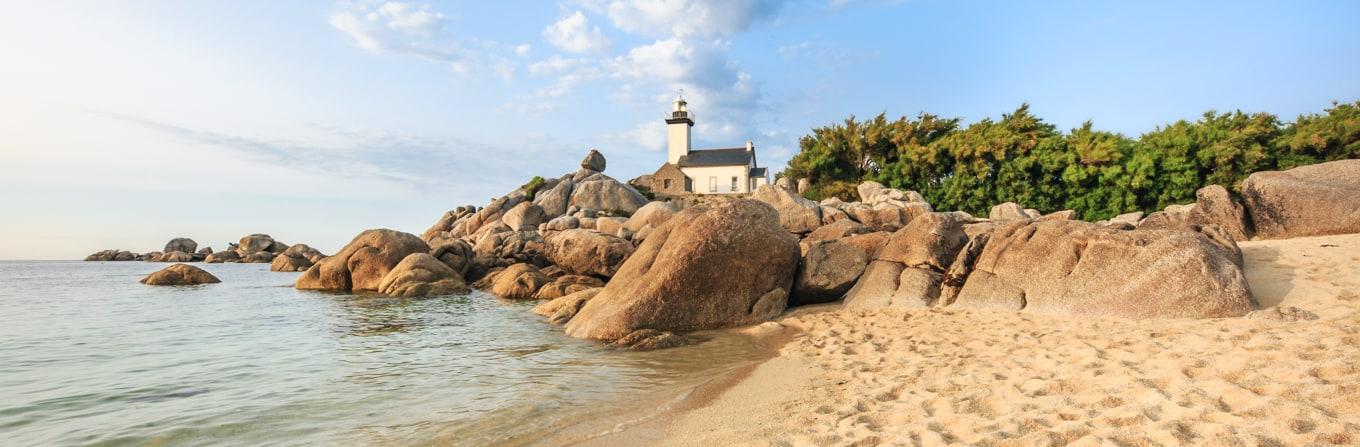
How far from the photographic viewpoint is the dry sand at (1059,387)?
3.86 metres

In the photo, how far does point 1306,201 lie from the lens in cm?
1395

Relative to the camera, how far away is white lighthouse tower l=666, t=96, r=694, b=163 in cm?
6169

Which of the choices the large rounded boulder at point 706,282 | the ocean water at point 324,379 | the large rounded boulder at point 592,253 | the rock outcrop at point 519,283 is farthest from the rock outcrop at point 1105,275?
the rock outcrop at point 519,283

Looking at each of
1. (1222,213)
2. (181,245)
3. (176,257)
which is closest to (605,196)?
(1222,213)

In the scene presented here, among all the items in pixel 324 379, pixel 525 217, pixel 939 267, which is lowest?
pixel 324 379

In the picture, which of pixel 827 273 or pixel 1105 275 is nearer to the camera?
pixel 1105 275

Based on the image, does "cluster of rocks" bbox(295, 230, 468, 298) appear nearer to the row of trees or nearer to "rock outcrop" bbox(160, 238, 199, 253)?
the row of trees

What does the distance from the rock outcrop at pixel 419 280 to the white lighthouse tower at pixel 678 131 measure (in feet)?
141

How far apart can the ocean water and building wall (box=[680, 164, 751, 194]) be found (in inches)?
1763

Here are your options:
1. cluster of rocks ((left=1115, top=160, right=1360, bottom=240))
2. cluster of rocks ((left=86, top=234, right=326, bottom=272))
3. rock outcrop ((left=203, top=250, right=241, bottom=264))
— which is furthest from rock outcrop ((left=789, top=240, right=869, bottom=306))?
rock outcrop ((left=203, top=250, right=241, bottom=264))

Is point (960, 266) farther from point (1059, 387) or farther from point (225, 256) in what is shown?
point (225, 256)

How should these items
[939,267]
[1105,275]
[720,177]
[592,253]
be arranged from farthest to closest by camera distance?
[720,177], [592,253], [939,267], [1105,275]

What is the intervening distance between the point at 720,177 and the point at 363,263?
4034 centimetres

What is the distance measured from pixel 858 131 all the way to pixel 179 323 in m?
33.5
